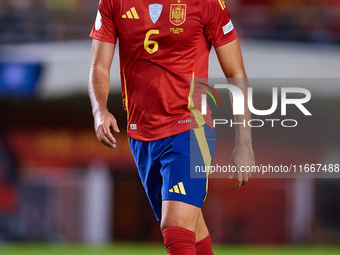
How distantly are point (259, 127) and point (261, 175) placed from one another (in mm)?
1071

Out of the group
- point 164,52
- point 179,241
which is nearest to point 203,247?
point 179,241

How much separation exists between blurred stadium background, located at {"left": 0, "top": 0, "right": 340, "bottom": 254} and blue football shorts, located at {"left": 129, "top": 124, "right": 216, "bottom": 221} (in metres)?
7.46

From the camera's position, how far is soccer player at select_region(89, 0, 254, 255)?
280cm

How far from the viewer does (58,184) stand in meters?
11.9

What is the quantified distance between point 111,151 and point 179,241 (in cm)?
967

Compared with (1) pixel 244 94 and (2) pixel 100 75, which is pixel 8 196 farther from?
(1) pixel 244 94

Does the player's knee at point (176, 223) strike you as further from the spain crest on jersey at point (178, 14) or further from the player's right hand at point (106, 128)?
the spain crest on jersey at point (178, 14)

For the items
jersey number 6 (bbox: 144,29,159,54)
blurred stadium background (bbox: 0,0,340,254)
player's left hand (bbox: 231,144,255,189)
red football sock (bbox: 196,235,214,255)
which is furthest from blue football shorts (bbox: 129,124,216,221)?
blurred stadium background (bbox: 0,0,340,254)

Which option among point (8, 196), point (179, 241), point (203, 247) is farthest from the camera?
point (8, 196)

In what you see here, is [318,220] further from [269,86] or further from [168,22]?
[168,22]

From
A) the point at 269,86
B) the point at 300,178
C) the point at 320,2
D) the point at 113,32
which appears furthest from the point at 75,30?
the point at 113,32

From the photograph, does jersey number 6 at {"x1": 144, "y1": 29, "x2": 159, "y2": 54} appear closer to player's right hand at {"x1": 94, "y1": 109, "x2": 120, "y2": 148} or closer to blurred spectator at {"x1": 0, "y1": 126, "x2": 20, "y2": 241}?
player's right hand at {"x1": 94, "y1": 109, "x2": 120, "y2": 148}

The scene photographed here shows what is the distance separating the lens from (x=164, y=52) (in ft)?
9.28

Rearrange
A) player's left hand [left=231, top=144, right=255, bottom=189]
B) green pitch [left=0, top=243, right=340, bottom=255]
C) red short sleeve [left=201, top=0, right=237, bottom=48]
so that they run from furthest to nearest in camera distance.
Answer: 1. green pitch [left=0, top=243, right=340, bottom=255]
2. red short sleeve [left=201, top=0, right=237, bottom=48]
3. player's left hand [left=231, top=144, right=255, bottom=189]
